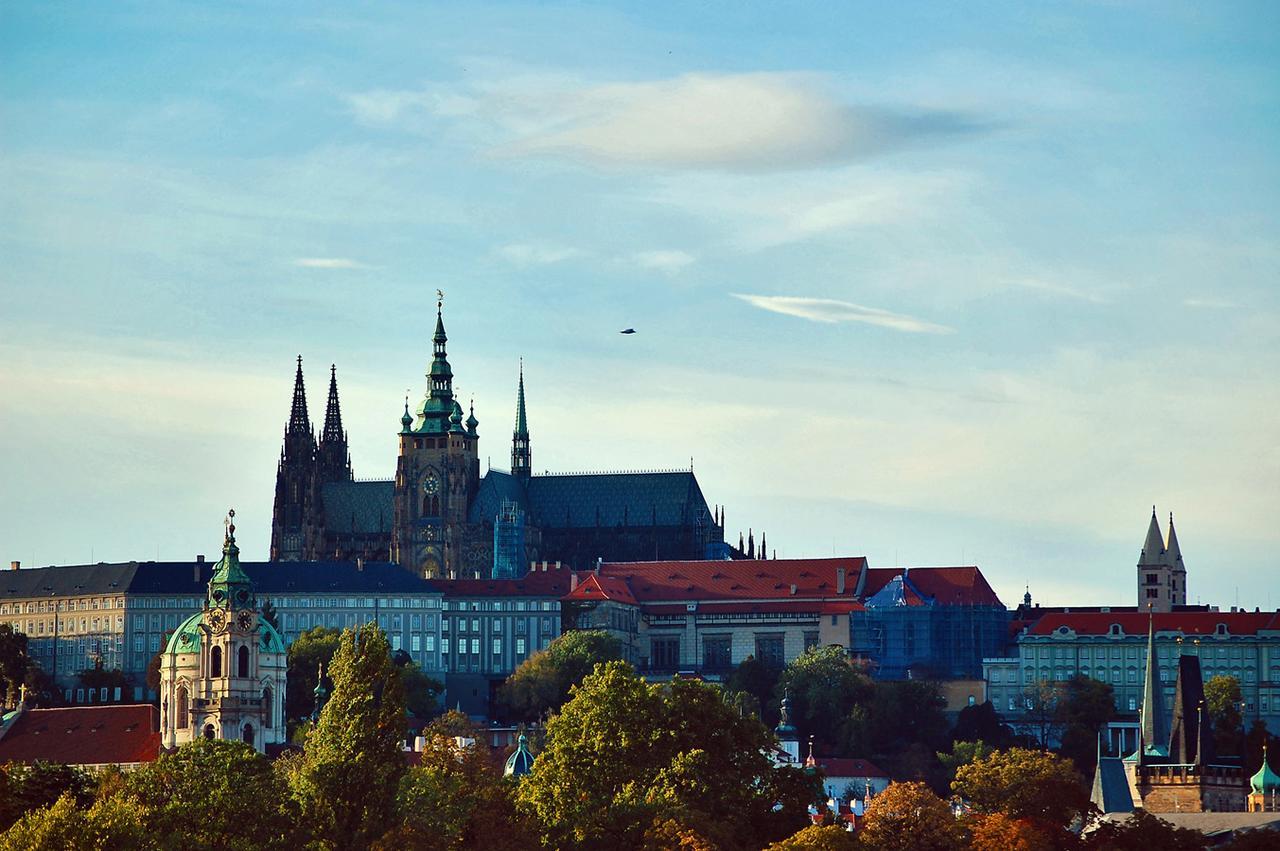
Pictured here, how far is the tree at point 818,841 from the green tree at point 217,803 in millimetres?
11741

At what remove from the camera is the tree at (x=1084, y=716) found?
188375mm

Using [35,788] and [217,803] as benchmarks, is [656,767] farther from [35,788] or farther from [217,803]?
[35,788]

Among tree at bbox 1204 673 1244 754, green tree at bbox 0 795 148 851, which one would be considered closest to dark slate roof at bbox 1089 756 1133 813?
tree at bbox 1204 673 1244 754

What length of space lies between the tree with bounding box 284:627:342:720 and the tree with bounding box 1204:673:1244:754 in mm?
41843

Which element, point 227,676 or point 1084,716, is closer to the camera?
point 227,676

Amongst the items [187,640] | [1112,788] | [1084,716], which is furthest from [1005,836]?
[1084,716]

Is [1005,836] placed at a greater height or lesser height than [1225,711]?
lesser

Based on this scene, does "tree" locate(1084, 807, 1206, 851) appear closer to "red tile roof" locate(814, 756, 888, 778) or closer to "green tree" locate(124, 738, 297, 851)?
"green tree" locate(124, 738, 297, 851)

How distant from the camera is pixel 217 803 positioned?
3600 inches

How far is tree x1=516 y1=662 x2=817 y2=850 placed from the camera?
319 feet

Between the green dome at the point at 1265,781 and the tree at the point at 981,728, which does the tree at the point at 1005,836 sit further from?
the tree at the point at 981,728

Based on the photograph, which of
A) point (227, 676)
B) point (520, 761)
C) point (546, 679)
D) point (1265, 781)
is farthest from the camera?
point (546, 679)

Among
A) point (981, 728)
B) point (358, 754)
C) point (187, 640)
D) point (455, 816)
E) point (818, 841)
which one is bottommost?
point (818, 841)

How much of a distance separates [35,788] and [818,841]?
2223 cm
